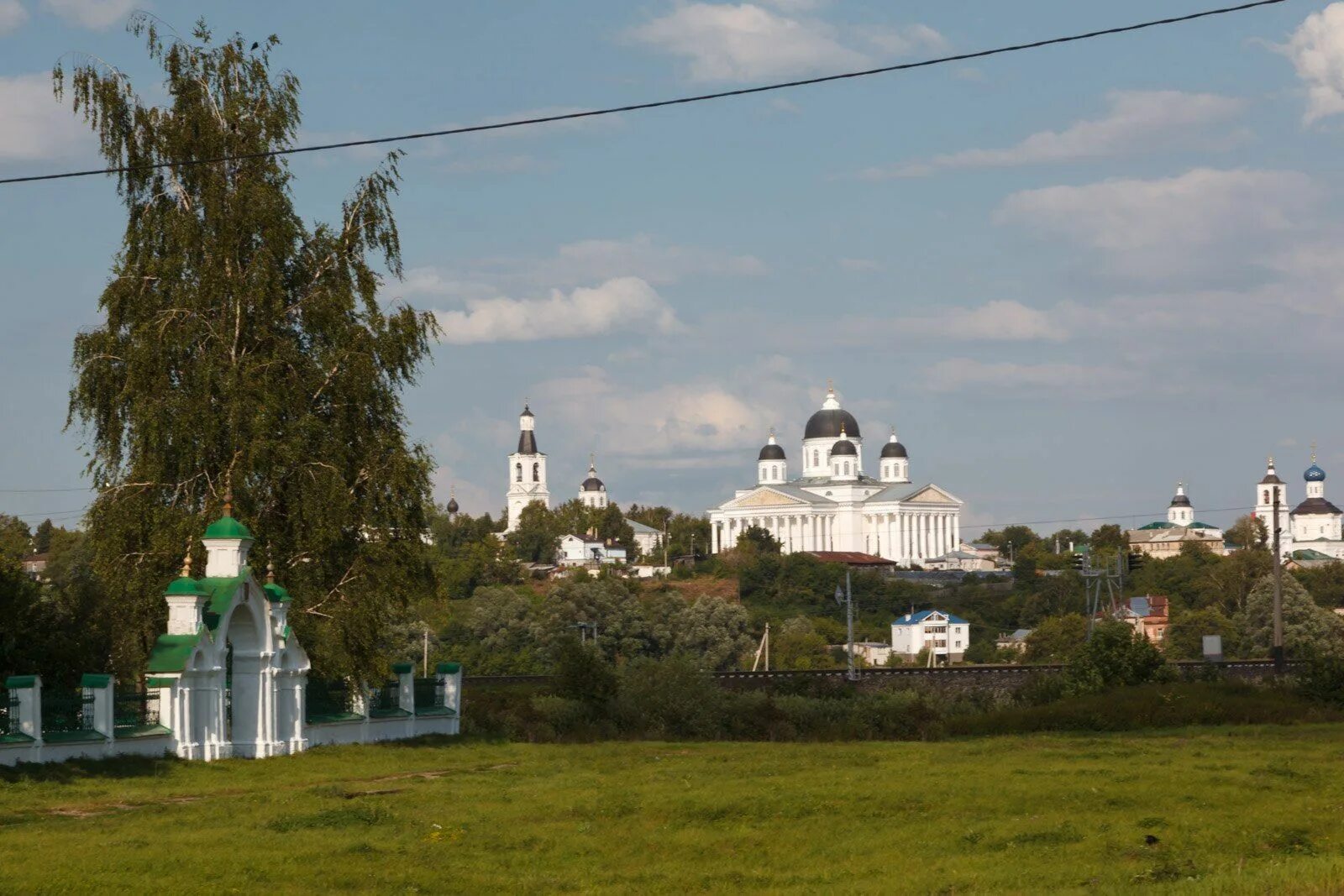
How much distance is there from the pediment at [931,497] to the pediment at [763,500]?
13.0 m

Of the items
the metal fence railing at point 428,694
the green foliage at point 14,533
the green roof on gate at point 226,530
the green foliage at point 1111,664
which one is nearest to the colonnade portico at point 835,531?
the green foliage at point 14,533

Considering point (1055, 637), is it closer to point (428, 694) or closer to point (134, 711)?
point (428, 694)

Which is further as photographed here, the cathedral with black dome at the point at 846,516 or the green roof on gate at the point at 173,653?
the cathedral with black dome at the point at 846,516

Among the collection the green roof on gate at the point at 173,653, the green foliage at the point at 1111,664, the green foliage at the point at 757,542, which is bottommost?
the green foliage at the point at 1111,664

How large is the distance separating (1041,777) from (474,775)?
275 inches

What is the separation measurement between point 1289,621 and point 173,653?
265 ft

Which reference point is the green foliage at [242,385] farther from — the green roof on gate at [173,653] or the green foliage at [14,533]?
the green foliage at [14,533]

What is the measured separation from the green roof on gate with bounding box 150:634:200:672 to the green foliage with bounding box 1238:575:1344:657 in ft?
237

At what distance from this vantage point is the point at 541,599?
335 ft

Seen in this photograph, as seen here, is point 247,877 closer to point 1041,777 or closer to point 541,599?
point 1041,777

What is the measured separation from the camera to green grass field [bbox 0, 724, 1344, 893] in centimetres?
1362

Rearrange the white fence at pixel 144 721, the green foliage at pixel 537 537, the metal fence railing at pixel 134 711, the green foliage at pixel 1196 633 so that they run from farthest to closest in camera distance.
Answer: the green foliage at pixel 537 537
the green foliage at pixel 1196 633
the metal fence railing at pixel 134 711
the white fence at pixel 144 721

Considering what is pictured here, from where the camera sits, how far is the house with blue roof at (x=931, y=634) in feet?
369

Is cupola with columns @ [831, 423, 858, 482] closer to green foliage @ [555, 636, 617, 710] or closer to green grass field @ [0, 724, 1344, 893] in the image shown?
green foliage @ [555, 636, 617, 710]
